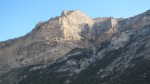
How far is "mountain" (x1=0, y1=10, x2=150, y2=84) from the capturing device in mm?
131625

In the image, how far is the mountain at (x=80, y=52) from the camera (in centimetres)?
13162

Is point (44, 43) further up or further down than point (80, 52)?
further up

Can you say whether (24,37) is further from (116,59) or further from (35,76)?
(116,59)

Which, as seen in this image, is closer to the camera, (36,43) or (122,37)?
(122,37)

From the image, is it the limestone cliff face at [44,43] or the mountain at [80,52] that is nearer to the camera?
the mountain at [80,52]

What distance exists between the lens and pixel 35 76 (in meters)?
150

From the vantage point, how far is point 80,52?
160m

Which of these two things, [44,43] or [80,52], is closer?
[80,52]

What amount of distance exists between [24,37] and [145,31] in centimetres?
5824

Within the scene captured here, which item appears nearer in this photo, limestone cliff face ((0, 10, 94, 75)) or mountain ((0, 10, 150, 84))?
mountain ((0, 10, 150, 84))

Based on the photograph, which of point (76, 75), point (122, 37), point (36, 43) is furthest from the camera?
point (36, 43)

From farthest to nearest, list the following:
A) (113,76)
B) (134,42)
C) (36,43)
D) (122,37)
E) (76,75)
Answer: (36,43), (122,37), (134,42), (76,75), (113,76)

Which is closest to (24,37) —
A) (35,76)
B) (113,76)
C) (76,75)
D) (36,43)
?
(36,43)

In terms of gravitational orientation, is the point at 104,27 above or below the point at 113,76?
above
